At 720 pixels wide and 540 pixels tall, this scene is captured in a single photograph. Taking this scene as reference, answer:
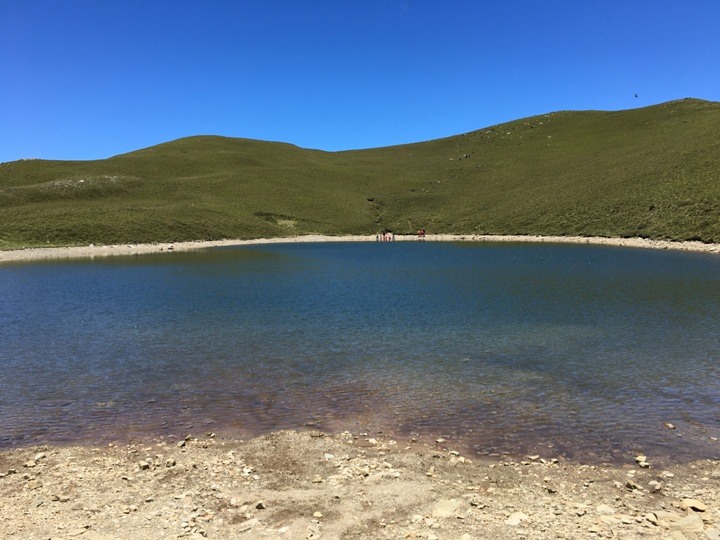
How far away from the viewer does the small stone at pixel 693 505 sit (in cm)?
885

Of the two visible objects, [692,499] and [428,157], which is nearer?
[692,499]

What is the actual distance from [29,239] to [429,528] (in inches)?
3657

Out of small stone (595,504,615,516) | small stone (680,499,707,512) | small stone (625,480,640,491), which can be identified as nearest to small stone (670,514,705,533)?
small stone (680,499,707,512)

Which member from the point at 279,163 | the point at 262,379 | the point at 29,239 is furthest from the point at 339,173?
the point at 262,379

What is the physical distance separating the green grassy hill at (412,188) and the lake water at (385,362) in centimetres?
5292

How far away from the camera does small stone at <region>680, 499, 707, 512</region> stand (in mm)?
8852

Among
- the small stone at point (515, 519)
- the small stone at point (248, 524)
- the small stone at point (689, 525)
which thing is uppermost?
the small stone at point (248, 524)

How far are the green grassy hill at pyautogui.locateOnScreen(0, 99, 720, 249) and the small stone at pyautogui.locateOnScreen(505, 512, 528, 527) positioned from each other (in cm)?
7555

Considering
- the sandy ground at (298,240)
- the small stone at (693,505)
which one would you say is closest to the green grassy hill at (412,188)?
the sandy ground at (298,240)

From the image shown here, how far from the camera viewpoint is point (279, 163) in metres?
173

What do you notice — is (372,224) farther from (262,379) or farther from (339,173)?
(262,379)

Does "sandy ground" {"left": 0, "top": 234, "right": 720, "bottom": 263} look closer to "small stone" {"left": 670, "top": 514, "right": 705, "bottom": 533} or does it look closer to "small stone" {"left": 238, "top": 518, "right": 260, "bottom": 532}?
"small stone" {"left": 670, "top": 514, "right": 705, "bottom": 533}

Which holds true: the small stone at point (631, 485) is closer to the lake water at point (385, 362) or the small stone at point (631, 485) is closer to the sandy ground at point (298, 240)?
the lake water at point (385, 362)

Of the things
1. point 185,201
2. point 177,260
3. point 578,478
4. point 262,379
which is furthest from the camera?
point 185,201
